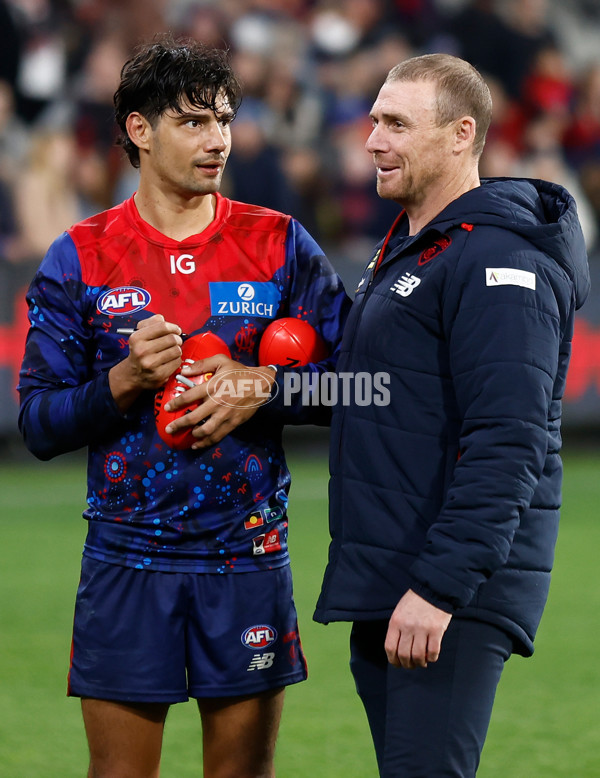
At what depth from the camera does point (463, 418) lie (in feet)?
8.84

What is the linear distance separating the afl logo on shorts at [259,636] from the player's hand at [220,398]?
1.66 feet

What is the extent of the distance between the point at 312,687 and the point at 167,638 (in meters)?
2.57

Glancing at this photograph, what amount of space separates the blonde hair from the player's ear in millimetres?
689

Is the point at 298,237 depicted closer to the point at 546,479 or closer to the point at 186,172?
the point at 186,172

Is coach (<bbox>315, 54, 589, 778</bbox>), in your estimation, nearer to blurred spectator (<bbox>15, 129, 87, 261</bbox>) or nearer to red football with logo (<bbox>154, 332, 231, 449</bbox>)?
red football with logo (<bbox>154, 332, 231, 449</bbox>)

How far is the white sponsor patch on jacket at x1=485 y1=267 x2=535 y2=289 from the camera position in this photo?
8.74 feet

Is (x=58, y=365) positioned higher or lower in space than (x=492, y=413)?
higher

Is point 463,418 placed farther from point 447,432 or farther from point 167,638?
point 167,638

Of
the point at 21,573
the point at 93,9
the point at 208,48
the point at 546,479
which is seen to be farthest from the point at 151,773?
the point at 93,9

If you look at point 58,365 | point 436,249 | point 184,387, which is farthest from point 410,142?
point 58,365

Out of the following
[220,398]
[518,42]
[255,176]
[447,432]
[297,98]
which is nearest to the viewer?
[447,432]

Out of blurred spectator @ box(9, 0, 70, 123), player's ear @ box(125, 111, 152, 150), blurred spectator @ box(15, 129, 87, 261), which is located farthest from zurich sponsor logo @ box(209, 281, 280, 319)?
blurred spectator @ box(9, 0, 70, 123)

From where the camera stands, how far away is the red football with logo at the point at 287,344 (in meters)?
3.13

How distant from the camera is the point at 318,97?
12625 millimetres
